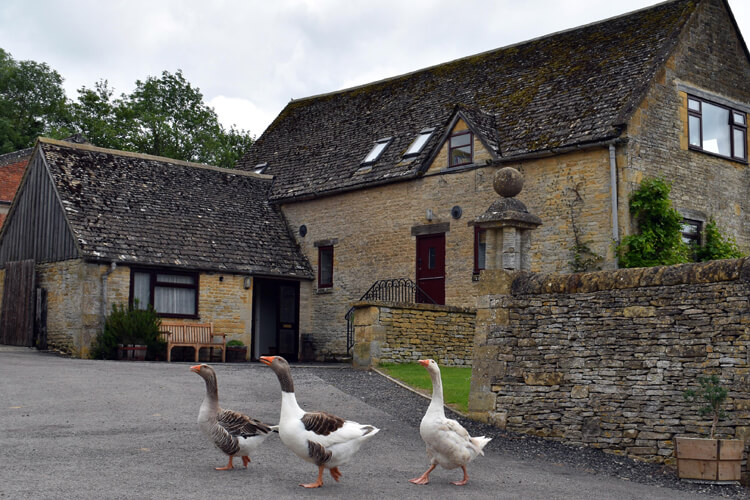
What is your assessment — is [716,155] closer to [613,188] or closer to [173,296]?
[613,188]

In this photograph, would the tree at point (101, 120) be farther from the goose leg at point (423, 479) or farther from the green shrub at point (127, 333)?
the goose leg at point (423, 479)

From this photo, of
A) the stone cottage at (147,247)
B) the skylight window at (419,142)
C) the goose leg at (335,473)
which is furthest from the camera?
the skylight window at (419,142)

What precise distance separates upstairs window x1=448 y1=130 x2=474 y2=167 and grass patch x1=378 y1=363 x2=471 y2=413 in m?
5.55

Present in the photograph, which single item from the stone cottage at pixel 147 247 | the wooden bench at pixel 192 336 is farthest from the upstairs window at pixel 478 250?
the wooden bench at pixel 192 336

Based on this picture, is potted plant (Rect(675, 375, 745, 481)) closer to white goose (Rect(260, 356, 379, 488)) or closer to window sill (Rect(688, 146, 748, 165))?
white goose (Rect(260, 356, 379, 488))

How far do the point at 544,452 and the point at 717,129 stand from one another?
13.3 metres

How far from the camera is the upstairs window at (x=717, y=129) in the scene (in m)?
21.3

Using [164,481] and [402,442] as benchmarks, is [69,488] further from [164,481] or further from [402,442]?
[402,442]

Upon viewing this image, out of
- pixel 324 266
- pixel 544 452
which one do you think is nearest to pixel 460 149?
pixel 324 266

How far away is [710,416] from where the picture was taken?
34.9 ft

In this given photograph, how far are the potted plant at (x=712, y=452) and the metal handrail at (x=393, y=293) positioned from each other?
1219 cm

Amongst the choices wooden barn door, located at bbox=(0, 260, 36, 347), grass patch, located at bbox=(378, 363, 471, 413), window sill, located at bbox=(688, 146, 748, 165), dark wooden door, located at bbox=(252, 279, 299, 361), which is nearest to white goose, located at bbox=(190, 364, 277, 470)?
grass patch, located at bbox=(378, 363, 471, 413)

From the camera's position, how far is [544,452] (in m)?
11.8

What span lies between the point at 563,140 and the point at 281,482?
43.5 feet
